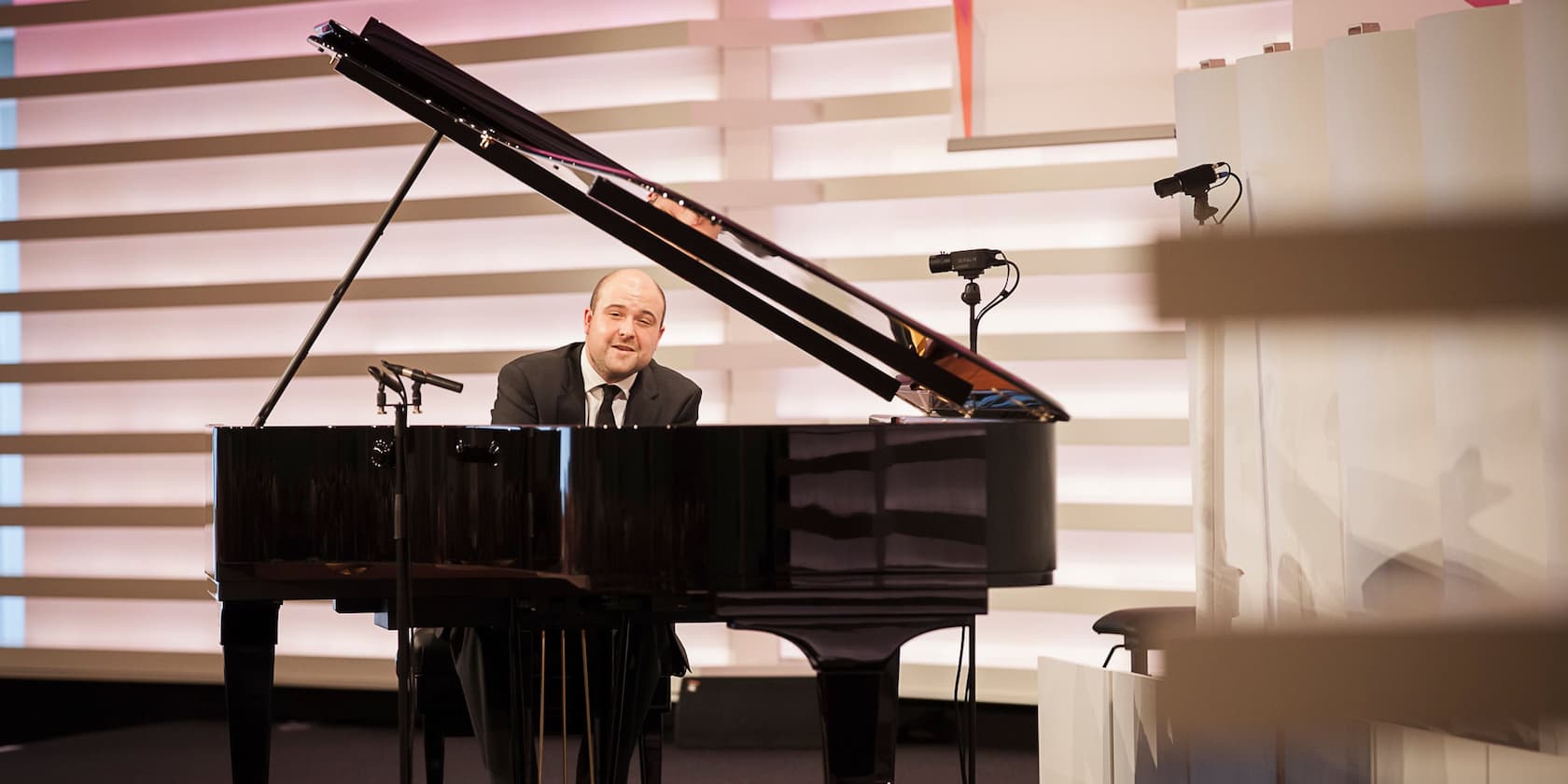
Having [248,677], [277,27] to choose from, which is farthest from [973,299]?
[277,27]

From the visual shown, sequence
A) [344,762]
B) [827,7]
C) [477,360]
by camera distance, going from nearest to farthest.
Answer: [344,762]
[827,7]
[477,360]

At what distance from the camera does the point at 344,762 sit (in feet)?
13.8

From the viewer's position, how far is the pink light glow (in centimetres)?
493

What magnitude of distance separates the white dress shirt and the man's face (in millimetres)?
18

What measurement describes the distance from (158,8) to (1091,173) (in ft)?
12.3

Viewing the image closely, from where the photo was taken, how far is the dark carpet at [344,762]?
13.0ft

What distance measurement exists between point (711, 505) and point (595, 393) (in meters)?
1.20

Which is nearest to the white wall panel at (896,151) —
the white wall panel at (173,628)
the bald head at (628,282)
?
the bald head at (628,282)

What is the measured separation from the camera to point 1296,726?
23.5 inches

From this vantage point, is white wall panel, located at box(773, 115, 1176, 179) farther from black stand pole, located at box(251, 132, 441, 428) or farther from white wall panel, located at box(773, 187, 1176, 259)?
black stand pole, located at box(251, 132, 441, 428)

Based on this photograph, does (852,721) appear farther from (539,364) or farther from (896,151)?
(896,151)

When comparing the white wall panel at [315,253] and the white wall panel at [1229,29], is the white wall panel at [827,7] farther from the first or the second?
the white wall panel at [315,253]

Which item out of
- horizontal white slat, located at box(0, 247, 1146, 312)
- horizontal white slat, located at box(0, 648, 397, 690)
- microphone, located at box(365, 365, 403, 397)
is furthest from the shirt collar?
horizontal white slat, located at box(0, 648, 397, 690)

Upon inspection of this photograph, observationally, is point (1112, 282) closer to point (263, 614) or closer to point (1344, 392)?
point (1344, 392)
